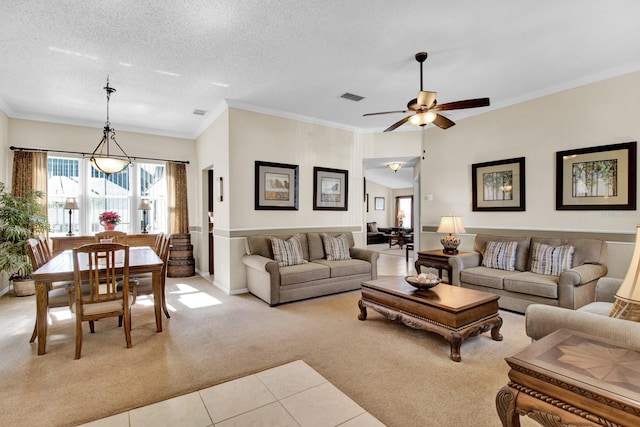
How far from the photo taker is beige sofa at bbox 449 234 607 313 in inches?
132

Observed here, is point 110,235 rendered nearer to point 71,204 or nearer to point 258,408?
point 71,204

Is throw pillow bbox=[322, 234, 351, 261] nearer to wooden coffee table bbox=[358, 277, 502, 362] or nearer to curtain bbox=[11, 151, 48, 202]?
wooden coffee table bbox=[358, 277, 502, 362]

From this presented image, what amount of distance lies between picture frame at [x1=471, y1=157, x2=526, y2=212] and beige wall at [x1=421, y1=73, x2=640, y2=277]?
89 millimetres

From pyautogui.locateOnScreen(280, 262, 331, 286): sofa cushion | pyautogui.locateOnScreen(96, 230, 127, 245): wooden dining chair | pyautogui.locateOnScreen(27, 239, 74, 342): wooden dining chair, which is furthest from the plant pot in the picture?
pyautogui.locateOnScreen(280, 262, 331, 286): sofa cushion

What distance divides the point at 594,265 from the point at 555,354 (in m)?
2.95

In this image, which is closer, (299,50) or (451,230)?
(299,50)

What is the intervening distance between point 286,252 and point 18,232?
3906mm

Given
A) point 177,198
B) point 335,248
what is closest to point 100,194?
point 177,198

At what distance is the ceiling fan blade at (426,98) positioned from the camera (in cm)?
309

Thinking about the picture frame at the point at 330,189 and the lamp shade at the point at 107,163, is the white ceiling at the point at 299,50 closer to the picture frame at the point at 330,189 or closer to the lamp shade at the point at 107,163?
the lamp shade at the point at 107,163

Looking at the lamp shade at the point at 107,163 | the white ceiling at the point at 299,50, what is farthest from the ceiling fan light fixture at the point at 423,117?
the lamp shade at the point at 107,163

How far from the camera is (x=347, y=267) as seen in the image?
480 cm

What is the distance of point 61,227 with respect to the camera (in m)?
5.61

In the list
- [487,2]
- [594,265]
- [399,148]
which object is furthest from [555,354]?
[399,148]
